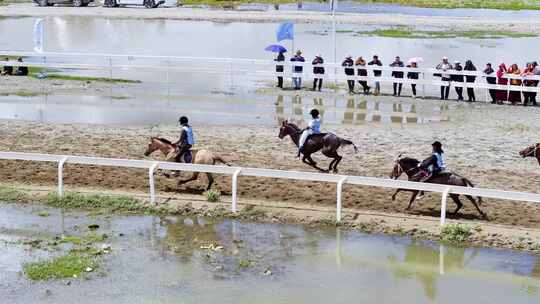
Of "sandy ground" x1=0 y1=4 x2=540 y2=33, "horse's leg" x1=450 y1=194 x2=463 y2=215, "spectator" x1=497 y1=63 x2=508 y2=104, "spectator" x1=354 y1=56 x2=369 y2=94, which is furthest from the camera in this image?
"sandy ground" x1=0 y1=4 x2=540 y2=33

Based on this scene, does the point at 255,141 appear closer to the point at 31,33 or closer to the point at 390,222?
the point at 390,222

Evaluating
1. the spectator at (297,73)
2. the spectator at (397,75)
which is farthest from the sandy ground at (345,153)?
the spectator at (297,73)

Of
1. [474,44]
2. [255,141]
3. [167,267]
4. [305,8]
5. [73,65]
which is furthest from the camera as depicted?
[305,8]

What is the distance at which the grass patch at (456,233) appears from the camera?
639 inches

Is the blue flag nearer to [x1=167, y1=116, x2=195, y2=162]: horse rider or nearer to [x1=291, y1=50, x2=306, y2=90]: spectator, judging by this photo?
[x1=291, y1=50, x2=306, y2=90]: spectator

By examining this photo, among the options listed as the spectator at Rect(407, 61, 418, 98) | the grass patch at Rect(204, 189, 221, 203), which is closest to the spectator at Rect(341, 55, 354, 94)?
the spectator at Rect(407, 61, 418, 98)

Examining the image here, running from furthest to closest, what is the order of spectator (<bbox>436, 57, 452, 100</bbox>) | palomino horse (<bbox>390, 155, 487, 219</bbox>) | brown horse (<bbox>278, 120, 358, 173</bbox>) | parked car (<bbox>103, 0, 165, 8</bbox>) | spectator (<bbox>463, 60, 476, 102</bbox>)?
parked car (<bbox>103, 0, 165, 8</bbox>) < spectator (<bbox>436, 57, 452, 100</bbox>) < spectator (<bbox>463, 60, 476, 102</bbox>) < brown horse (<bbox>278, 120, 358, 173</bbox>) < palomino horse (<bbox>390, 155, 487, 219</bbox>)

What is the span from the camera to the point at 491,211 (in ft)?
58.1

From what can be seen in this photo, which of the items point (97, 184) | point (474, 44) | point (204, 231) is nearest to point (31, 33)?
point (474, 44)

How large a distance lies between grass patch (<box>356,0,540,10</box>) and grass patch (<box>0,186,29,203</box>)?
6117 centimetres

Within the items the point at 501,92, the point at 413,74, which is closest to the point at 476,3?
the point at 413,74

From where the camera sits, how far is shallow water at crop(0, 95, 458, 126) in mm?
28078

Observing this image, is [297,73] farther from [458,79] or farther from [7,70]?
[7,70]

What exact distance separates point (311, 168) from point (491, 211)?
492 cm
